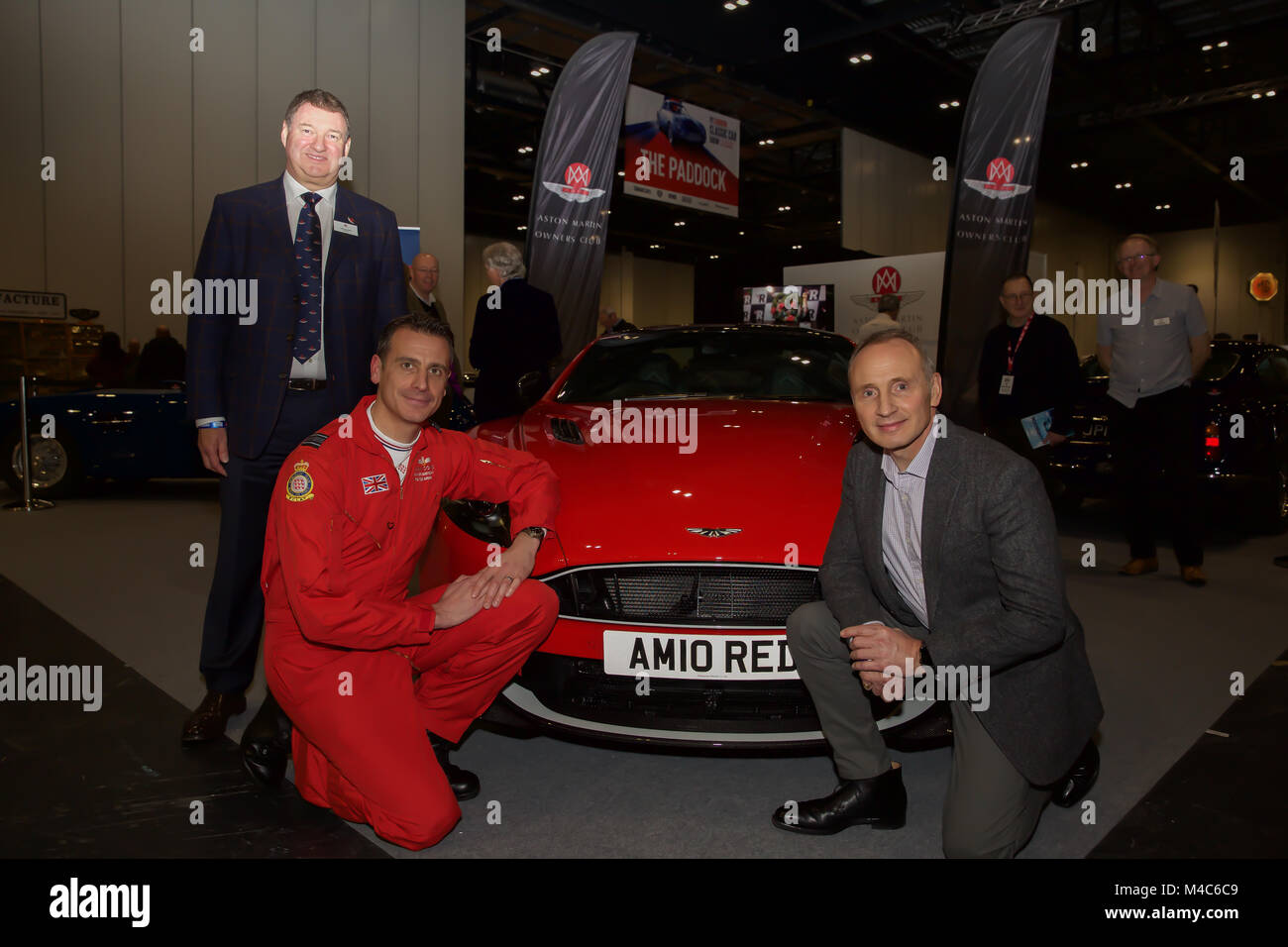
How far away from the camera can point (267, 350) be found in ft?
7.41

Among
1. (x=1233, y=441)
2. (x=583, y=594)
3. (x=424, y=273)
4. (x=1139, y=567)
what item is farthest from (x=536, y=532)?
(x=1233, y=441)

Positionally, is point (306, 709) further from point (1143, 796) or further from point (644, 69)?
point (644, 69)

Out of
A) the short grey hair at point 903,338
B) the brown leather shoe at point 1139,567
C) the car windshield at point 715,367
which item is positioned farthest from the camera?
the brown leather shoe at point 1139,567

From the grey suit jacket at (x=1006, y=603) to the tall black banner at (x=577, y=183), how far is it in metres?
6.05

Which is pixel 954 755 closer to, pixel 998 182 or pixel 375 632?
pixel 375 632

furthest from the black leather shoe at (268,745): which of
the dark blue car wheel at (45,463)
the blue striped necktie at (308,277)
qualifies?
the dark blue car wheel at (45,463)

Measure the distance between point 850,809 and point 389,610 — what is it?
1.06 metres

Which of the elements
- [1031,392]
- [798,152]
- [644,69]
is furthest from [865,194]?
[1031,392]

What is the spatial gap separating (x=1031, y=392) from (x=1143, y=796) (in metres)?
2.72

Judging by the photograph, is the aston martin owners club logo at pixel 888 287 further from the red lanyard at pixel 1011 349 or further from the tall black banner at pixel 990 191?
the red lanyard at pixel 1011 349

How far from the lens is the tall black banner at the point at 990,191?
7.86 meters

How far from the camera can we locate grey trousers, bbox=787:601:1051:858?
65.4 inches

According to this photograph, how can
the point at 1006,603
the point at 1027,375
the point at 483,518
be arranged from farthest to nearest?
the point at 1027,375, the point at 483,518, the point at 1006,603

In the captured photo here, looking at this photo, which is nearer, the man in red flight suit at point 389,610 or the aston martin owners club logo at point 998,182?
the man in red flight suit at point 389,610
